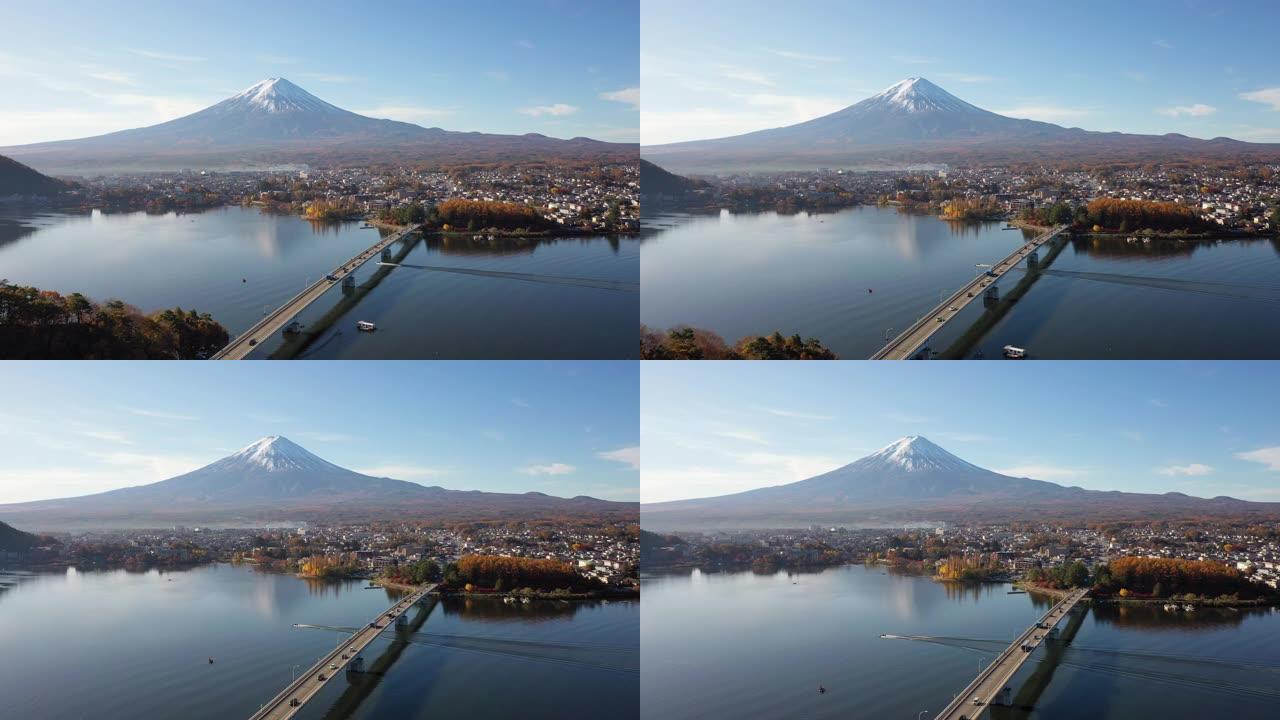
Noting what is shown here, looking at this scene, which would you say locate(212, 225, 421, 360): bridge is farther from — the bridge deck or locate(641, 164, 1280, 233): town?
locate(641, 164, 1280, 233): town

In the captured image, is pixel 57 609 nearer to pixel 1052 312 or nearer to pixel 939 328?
pixel 939 328

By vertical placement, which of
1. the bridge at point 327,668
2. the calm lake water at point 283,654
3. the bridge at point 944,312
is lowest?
the calm lake water at point 283,654

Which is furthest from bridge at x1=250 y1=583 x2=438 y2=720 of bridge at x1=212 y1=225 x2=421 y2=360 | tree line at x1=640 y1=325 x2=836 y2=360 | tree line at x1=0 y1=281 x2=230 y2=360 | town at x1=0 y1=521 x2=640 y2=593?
tree line at x1=640 y1=325 x2=836 y2=360

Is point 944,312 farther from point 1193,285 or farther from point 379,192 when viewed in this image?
point 379,192

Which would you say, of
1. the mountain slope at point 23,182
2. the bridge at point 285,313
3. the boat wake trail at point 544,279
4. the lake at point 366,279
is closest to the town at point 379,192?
the mountain slope at point 23,182

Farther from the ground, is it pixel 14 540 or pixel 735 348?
pixel 735 348

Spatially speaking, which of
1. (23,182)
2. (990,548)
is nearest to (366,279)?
(23,182)

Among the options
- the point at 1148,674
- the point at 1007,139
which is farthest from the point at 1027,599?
the point at 1007,139

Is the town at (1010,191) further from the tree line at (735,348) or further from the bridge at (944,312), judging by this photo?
the tree line at (735,348)
